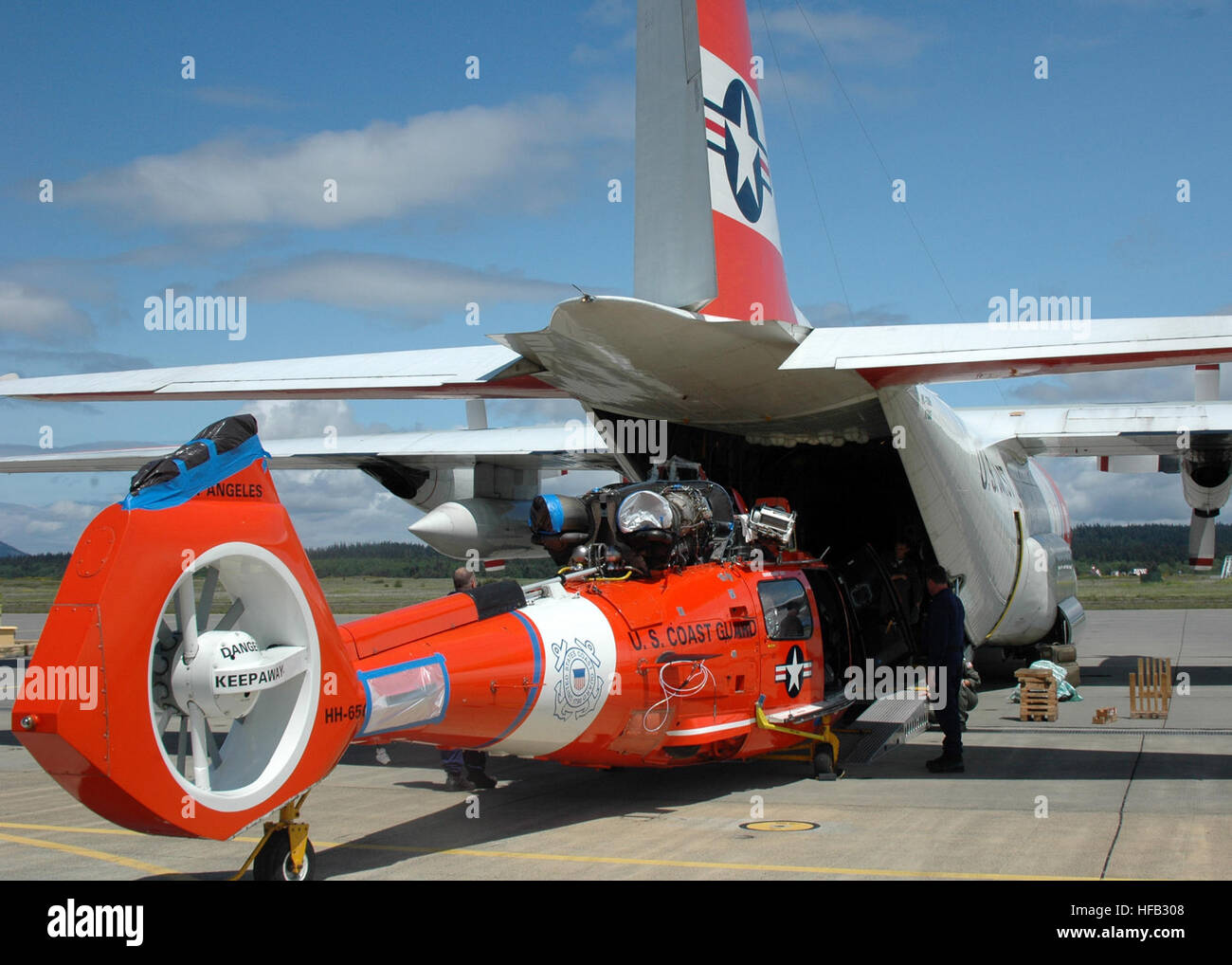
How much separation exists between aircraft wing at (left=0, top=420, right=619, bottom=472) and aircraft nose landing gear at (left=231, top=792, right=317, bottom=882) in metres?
12.1

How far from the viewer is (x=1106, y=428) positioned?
16.7 metres

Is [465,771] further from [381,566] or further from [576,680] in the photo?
[381,566]

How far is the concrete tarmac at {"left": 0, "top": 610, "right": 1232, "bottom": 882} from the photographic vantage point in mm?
7219

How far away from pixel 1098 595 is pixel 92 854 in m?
50.5

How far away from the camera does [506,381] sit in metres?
11.2

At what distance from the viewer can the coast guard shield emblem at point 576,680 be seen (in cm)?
805

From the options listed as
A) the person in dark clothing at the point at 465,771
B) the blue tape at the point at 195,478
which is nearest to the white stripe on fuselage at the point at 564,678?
the person in dark clothing at the point at 465,771

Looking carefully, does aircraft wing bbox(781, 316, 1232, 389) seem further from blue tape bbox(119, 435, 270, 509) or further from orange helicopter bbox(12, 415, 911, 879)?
blue tape bbox(119, 435, 270, 509)

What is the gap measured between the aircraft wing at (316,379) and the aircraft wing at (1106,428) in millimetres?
8185

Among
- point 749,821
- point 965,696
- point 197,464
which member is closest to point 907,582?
point 965,696

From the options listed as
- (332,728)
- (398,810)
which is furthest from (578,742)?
(332,728)

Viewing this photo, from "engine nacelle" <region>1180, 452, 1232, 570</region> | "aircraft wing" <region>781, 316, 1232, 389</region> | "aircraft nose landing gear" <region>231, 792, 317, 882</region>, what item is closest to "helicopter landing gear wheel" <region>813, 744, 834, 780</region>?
"aircraft wing" <region>781, 316, 1232, 389</region>

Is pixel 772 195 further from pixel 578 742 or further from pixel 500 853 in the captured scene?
pixel 500 853

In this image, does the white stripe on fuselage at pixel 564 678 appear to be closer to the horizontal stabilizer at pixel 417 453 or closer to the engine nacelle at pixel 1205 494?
the horizontal stabilizer at pixel 417 453
